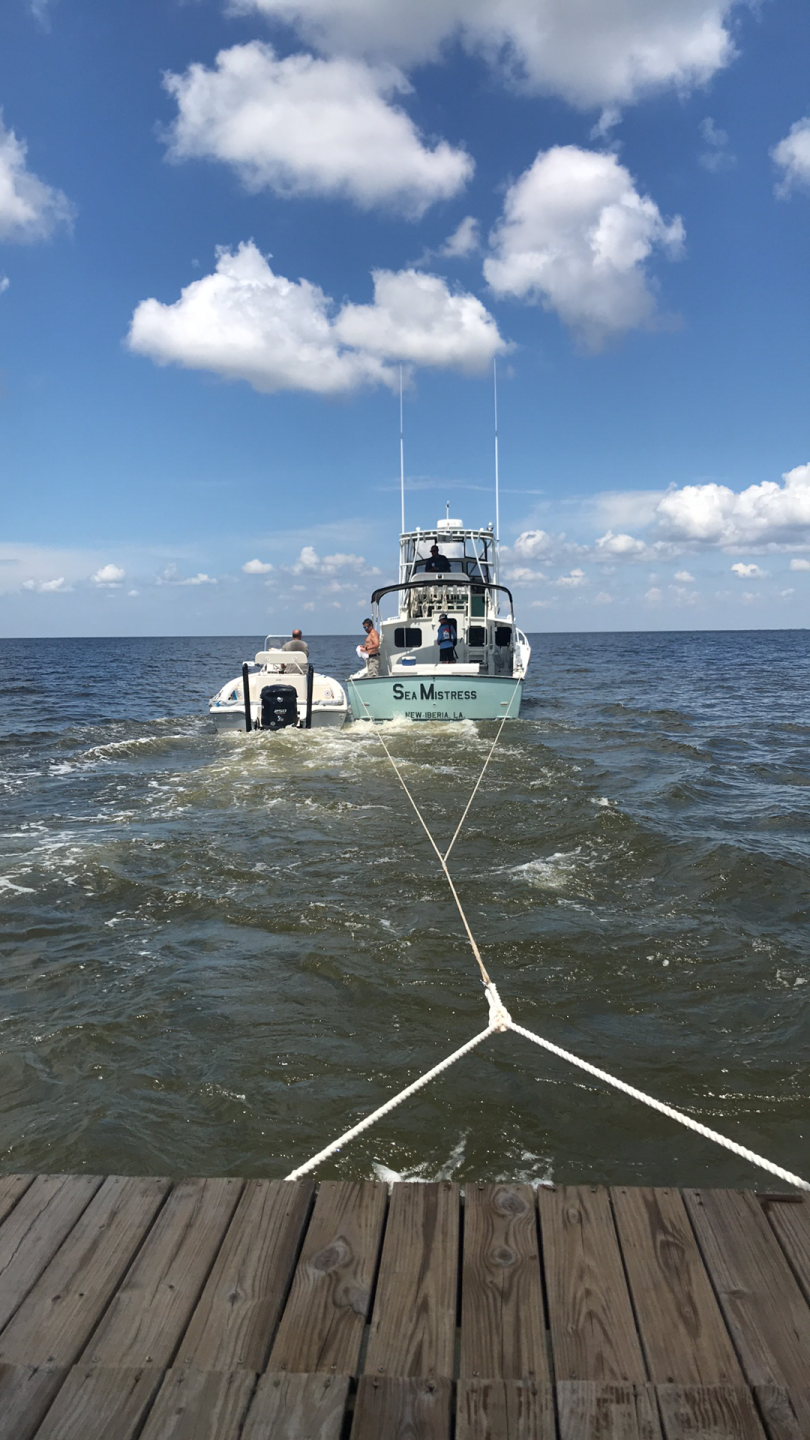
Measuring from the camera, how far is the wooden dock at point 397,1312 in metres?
1.86

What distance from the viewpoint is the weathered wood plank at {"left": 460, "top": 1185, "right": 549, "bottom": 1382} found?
2.01m

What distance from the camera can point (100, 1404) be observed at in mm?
1876

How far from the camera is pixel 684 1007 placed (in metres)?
5.32

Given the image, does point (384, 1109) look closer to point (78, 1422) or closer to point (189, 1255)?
point (189, 1255)

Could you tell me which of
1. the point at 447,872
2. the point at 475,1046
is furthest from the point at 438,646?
the point at 475,1046

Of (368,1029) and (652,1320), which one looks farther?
(368,1029)

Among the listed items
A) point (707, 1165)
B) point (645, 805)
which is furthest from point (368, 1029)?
point (645, 805)

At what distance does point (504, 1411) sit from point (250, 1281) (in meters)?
0.77

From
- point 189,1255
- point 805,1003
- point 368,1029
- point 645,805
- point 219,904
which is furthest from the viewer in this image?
point 645,805

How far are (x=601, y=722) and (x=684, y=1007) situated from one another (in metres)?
16.4

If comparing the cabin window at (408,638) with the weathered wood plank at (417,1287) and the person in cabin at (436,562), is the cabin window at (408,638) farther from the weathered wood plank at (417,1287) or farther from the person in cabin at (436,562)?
the weathered wood plank at (417,1287)

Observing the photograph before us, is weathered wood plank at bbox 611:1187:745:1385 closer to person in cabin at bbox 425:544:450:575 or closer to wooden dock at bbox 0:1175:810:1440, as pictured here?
wooden dock at bbox 0:1175:810:1440

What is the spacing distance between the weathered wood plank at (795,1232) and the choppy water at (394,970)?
1204 millimetres

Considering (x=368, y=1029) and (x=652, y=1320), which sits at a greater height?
(x=652, y=1320)
